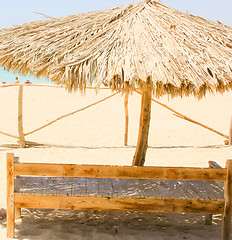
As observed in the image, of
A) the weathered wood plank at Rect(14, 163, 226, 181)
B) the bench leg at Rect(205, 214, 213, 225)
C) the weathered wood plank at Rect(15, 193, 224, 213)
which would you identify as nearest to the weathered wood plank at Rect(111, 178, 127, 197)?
the weathered wood plank at Rect(15, 193, 224, 213)

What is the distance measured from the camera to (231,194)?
342cm

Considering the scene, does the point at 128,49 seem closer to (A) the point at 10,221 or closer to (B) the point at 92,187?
(B) the point at 92,187

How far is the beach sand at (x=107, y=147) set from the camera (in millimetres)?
3895

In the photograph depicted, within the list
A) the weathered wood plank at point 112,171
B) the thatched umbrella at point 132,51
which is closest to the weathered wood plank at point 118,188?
the weathered wood plank at point 112,171

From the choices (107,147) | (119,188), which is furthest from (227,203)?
(107,147)

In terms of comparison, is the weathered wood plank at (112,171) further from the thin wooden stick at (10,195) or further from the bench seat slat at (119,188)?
the bench seat slat at (119,188)

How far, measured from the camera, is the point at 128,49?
3.83m

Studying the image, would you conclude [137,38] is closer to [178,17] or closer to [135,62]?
[135,62]

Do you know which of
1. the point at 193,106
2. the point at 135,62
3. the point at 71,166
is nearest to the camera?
the point at 71,166

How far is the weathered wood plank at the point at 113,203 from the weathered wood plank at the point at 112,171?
0.21 metres

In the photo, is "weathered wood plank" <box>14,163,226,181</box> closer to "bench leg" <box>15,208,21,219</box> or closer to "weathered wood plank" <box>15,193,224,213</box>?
"weathered wood plank" <box>15,193,224,213</box>

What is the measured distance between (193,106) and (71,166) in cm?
1310

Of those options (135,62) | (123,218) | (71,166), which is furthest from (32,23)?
(123,218)

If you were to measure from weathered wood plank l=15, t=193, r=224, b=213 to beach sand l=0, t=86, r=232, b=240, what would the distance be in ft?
1.36
